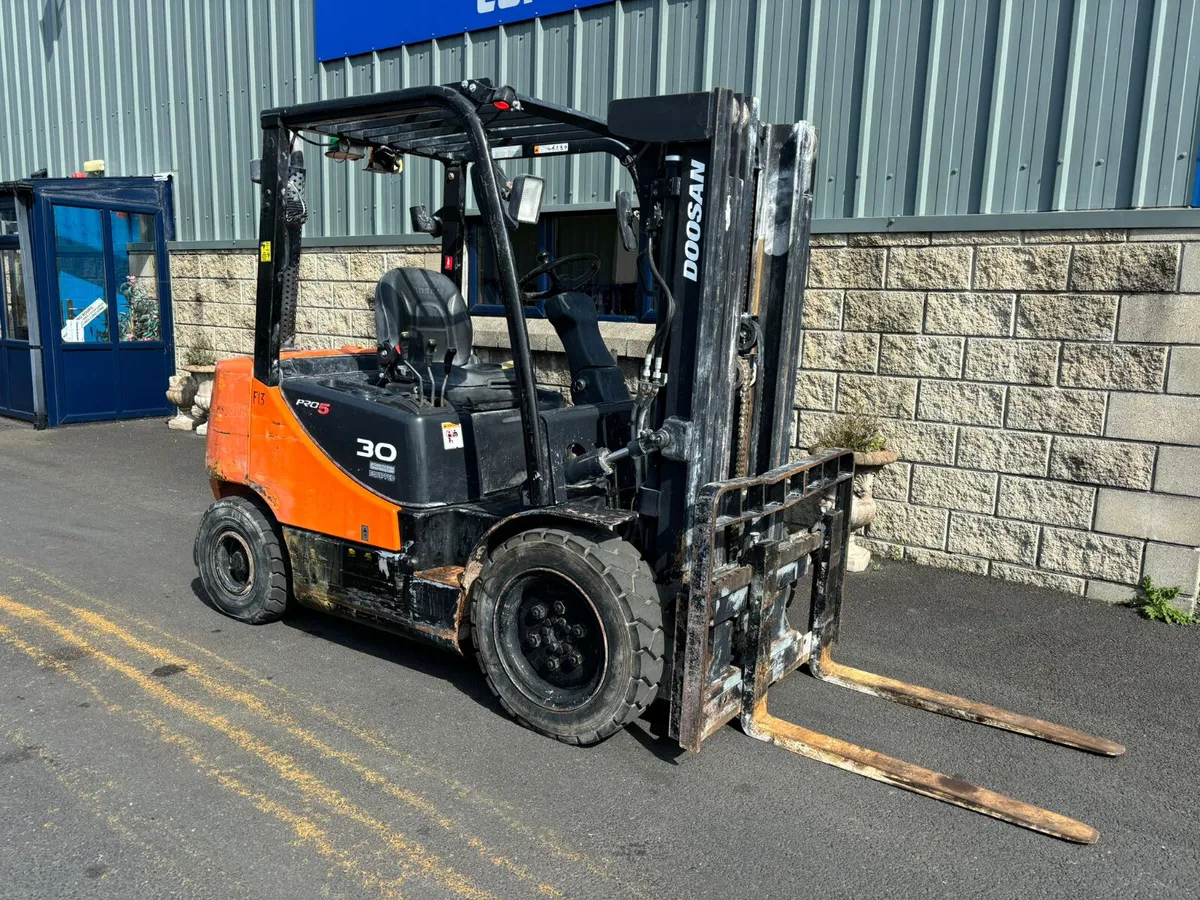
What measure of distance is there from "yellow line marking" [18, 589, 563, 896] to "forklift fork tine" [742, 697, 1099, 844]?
1.44m

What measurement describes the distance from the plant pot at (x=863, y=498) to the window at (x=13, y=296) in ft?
39.9

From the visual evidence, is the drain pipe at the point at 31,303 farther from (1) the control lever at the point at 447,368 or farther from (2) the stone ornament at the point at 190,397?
(1) the control lever at the point at 447,368

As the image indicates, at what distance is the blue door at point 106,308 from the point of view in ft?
42.7

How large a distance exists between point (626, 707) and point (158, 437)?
10538 millimetres

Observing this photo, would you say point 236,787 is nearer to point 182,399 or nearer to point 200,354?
point 182,399

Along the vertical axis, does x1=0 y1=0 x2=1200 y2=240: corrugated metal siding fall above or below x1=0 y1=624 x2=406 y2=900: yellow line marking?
above

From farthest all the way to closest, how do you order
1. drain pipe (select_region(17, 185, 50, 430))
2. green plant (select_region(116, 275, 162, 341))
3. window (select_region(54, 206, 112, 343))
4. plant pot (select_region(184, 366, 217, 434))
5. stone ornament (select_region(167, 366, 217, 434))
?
green plant (select_region(116, 275, 162, 341)), window (select_region(54, 206, 112, 343)), stone ornament (select_region(167, 366, 217, 434)), drain pipe (select_region(17, 185, 50, 430)), plant pot (select_region(184, 366, 217, 434))

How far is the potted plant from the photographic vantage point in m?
7.11

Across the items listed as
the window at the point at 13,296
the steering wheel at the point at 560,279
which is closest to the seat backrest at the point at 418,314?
the steering wheel at the point at 560,279

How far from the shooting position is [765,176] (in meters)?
4.36

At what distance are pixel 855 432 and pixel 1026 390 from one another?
4.23 feet

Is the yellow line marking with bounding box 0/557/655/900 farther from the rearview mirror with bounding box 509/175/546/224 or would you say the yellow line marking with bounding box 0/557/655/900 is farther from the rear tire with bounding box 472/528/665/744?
the rearview mirror with bounding box 509/175/546/224

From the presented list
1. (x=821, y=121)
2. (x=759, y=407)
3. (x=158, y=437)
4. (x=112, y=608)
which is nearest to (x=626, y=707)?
(x=759, y=407)

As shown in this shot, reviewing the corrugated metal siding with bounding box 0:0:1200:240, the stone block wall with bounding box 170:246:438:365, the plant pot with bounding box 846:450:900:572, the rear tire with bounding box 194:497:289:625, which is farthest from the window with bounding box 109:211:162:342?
the plant pot with bounding box 846:450:900:572
